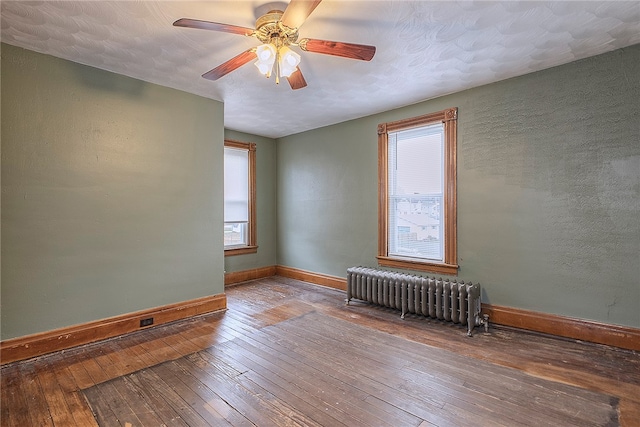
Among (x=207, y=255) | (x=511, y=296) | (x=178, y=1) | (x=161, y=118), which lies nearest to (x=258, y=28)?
(x=178, y=1)

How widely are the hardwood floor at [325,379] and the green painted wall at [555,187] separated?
0.52 meters

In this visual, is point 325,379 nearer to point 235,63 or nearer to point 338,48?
point 338,48

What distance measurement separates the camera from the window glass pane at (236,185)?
17.8 ft

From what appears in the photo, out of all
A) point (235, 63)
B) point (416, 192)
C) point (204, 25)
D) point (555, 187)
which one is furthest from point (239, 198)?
point (555, 187)

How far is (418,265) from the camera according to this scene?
4098mm

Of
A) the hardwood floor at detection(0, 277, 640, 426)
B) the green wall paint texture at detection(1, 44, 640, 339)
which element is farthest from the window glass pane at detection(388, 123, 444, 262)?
the hardwood floor at detection(0, 277, 640, 426)

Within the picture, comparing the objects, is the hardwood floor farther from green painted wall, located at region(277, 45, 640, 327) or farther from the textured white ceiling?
the textured white ceiling

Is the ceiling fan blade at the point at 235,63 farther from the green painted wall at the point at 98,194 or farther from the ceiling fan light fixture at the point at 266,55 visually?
the green painted wall at the point at 98,194

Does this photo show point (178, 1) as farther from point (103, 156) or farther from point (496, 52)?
point (496, 52)

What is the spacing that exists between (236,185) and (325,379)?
3.92 metres

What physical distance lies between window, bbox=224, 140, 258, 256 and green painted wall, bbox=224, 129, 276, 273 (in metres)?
0.13

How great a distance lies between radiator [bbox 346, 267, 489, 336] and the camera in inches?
132

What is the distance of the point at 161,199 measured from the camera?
11.7 ft

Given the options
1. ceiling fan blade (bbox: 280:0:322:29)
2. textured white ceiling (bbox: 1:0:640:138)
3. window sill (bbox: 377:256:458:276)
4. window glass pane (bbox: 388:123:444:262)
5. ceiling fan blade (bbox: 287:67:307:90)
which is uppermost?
textured white ceiling (bbox: 1:0:640:138)
